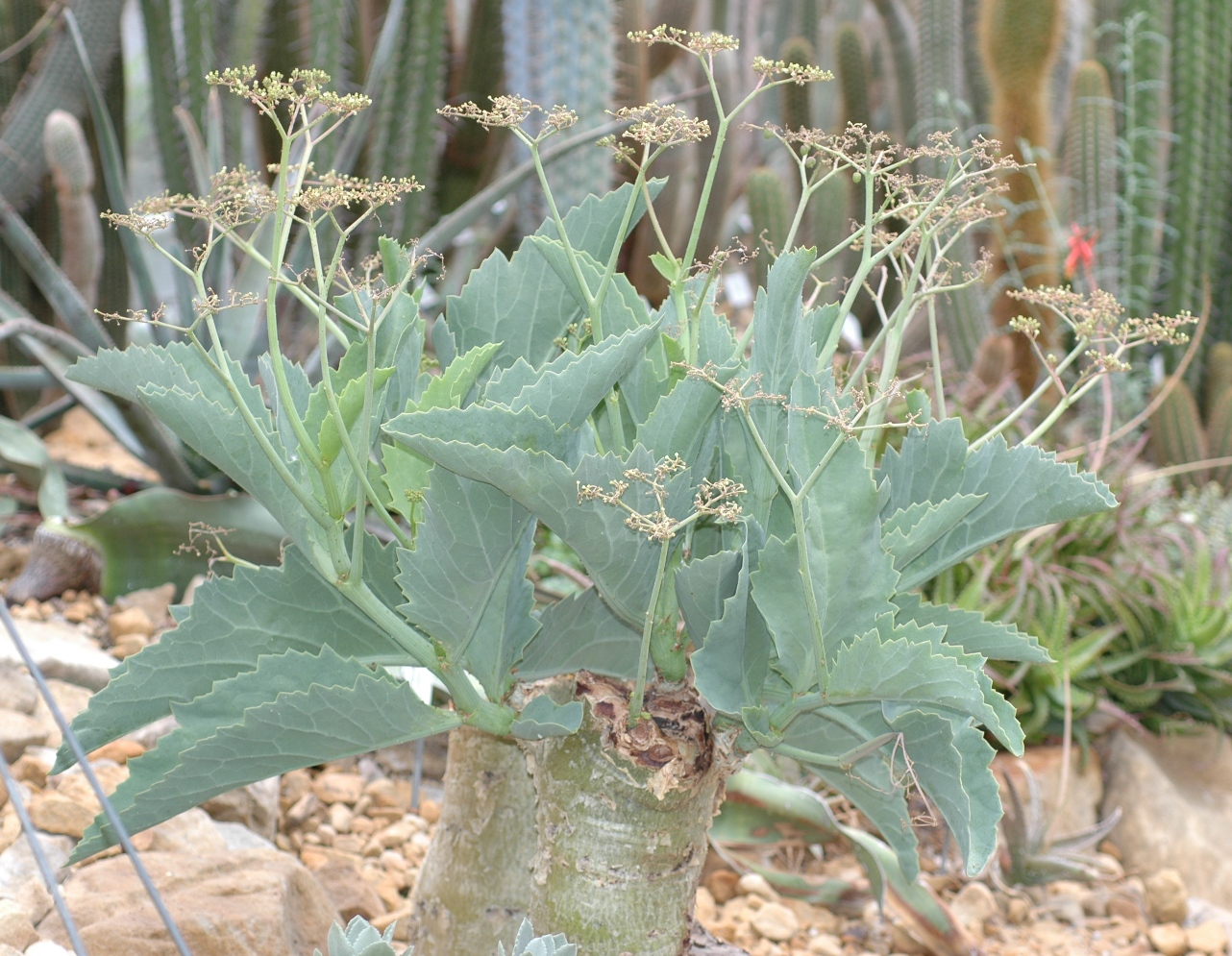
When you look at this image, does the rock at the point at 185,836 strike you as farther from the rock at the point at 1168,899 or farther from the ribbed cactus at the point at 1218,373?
the ribbed cactus at the point at 1218,373

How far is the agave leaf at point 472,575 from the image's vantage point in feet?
2.34

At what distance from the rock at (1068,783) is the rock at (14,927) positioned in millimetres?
1425

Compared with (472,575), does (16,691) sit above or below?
below

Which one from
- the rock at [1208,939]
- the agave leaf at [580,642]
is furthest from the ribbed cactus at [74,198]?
the rock at [1208,939]

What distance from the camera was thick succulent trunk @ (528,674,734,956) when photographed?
809 mm

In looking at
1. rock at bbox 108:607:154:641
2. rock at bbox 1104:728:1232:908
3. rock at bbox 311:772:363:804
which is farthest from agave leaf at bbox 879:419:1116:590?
rock at bbox 1104:728:1232:908

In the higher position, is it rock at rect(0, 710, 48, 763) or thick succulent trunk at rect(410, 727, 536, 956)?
thick succulent trunk at rect(410, 727, 536, 956)

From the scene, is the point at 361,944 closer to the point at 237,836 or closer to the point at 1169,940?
the point at 237,836

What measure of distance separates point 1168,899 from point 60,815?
1544 mm

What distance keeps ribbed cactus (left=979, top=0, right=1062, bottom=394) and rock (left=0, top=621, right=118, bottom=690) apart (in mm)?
2716

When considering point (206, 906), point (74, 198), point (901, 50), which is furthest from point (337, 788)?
point (901, 50)

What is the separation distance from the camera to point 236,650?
31.6 inches

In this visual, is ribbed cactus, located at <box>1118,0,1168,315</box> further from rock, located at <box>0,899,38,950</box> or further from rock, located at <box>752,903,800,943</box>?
rock, located at <box>0,899,38,950</box>

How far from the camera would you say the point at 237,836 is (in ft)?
4.49
